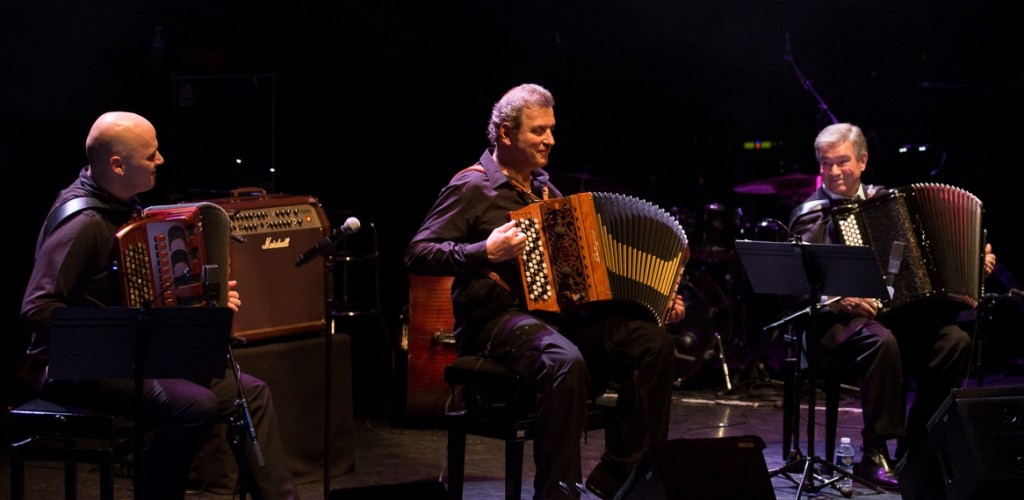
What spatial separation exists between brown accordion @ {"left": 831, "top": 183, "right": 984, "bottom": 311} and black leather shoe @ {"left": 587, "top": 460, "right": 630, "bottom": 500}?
1567 mm

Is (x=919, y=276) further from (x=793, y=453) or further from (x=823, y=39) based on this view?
(x=823, y=39)

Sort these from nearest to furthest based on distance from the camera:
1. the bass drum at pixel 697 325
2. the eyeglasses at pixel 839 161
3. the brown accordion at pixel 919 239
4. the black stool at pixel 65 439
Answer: the black stool at pixel 65 439, the brown accordion at pixel 919 239, the eyeglasses at pixel 839 161, the bass drum at pixel 697 325

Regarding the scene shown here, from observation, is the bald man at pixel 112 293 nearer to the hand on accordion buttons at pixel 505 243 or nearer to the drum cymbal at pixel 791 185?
the hand on accordion buttons at pixel 505 243

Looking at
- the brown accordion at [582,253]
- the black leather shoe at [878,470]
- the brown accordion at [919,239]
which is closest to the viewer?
the brown accordion at [582,253]

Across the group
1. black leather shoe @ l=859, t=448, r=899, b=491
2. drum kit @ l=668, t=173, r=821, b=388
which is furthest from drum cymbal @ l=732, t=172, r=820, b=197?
black leather shoe @ l=859, t=448, r=899, b=491

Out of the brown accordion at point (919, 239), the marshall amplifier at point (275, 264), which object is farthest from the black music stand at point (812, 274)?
the marshall amplifier at point (275, 264)

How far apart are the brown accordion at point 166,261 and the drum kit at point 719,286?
4.26 meters

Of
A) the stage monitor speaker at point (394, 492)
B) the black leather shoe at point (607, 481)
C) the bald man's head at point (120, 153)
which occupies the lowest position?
the stage monitor speaker at point (394, 492)

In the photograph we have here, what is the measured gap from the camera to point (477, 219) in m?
4.59

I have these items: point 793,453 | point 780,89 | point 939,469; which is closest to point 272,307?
point 793,453

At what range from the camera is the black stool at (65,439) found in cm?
391

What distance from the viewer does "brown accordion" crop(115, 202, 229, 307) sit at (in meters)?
3.94

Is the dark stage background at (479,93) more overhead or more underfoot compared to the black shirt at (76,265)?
more overhead

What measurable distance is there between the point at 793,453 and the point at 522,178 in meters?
1.81
